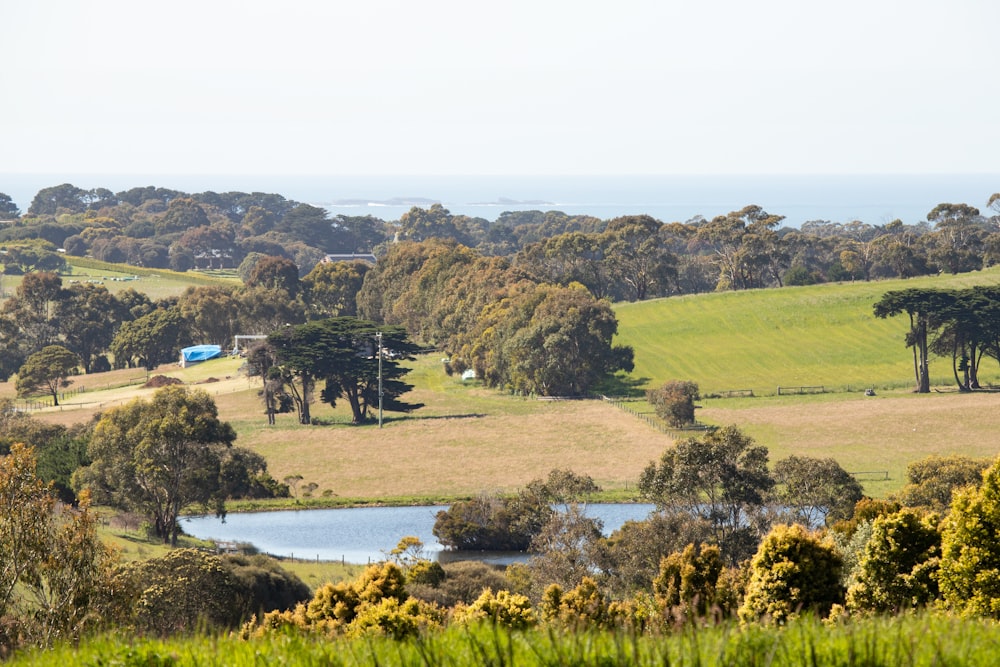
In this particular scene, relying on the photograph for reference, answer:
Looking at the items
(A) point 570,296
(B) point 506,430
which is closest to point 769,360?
(A) point 570,296

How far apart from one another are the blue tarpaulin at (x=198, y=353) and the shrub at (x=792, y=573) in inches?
3571

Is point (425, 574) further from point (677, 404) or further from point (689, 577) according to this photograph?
point (677, 404)

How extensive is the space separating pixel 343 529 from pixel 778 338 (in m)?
61.7

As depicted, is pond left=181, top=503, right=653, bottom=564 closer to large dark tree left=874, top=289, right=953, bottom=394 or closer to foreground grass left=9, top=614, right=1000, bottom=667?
foreground grass left=9, top=614, right=1000, bottom=667

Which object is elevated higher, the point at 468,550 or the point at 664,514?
the point at 664,514

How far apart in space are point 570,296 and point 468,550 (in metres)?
46.4

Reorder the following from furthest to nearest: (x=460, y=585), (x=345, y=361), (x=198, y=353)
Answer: (x=198, y=353) → (x=345, y=361) → (x=460, y=585)

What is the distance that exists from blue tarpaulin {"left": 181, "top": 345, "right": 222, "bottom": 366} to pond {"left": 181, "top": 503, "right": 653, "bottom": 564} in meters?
51.1

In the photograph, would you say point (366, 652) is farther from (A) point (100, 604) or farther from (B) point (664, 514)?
(B) point (664, 514)

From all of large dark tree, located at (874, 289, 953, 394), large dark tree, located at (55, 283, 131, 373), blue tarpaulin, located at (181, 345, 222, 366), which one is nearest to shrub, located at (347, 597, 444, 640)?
large dark tree, located at (874, 289, 953, 394)

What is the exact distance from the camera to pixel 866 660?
37.4 ft

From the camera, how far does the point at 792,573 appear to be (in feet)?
81.5

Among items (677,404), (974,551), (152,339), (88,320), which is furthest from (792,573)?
(88,320)

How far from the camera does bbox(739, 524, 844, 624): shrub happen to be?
24.8 m
